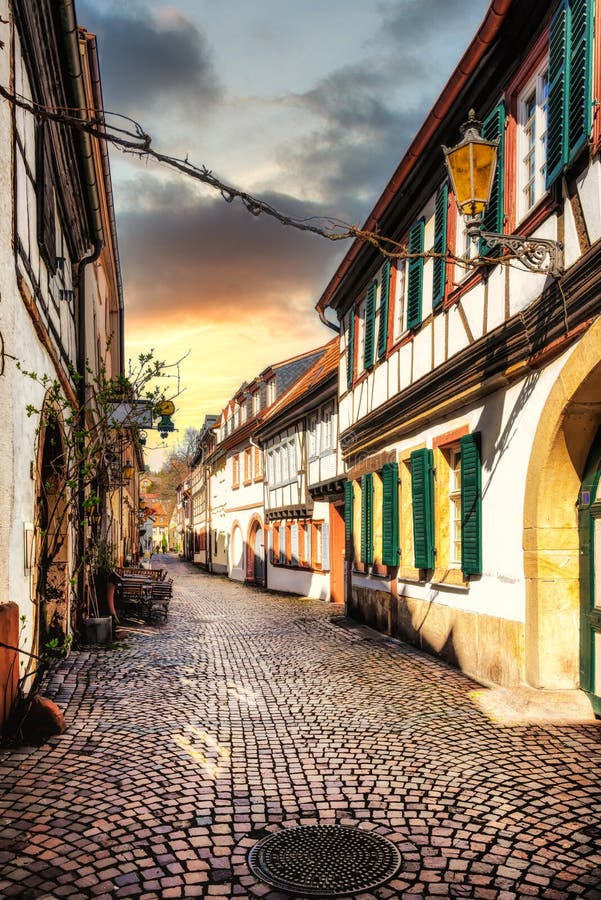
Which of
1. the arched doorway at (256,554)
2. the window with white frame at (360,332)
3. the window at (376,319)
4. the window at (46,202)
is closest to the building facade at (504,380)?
the window at (376,319)

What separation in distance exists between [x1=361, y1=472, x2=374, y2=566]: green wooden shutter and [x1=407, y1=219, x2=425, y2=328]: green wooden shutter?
11.4ft

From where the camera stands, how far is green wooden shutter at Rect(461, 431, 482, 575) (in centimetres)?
861

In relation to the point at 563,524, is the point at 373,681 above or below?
below

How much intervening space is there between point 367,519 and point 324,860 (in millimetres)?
10098

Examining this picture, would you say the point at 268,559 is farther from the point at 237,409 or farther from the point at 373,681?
the point at 373,681

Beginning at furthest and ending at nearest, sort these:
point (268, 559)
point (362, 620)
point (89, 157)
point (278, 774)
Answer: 1. point (268, 559)
2. point (362, 620)
3. point (89, 157)
4. point (278, 774)

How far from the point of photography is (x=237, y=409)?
36281 millimetres

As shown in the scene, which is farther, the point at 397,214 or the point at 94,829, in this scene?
the point at 397,214

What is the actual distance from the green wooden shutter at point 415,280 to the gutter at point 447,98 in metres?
0.68

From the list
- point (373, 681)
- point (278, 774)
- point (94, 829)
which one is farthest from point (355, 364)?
point (94, 829)

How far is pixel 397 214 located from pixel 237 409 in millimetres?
24763

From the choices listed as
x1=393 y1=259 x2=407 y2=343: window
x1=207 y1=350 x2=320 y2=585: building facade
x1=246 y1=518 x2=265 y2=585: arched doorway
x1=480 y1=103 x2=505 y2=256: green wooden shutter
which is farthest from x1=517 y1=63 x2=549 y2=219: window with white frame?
x1=246 y1=518 x2=265 y2=585: arched doorway

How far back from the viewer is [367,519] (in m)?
13.9

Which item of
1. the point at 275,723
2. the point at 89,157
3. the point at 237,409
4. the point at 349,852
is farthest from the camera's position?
the point at 237,409
